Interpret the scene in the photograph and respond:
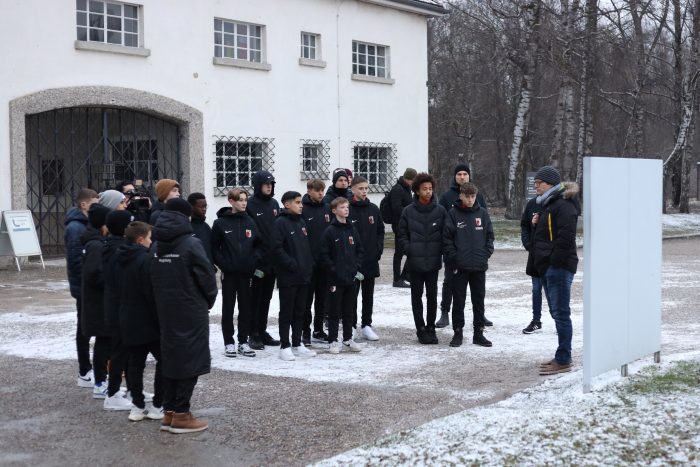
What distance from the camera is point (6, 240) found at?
18359mm

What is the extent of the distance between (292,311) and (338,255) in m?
0.74

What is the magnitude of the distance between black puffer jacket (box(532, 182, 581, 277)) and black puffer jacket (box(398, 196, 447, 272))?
64.3 inches

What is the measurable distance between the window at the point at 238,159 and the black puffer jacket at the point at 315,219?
38.1 feet

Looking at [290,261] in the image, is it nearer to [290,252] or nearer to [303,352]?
[290,252]

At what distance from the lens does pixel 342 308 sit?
1030cm

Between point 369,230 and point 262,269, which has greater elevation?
point 369,230

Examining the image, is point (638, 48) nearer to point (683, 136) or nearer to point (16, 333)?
point (683, 136)

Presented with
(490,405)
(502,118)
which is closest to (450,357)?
(490,405)

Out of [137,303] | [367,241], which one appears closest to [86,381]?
[137,303]

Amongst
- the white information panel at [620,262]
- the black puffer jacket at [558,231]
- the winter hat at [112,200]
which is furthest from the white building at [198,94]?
the white information panel at [620,262]

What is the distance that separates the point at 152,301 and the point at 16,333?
16.1ft

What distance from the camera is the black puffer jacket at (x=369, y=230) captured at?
10992 millimetres

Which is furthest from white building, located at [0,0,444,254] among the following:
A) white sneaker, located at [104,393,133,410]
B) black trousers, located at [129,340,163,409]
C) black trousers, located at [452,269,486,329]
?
black trousers, located at [129,340,163,409]

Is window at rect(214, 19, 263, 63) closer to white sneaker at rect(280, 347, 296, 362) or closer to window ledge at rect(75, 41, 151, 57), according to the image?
window ledge at rect(75, 41, 151, 57)
